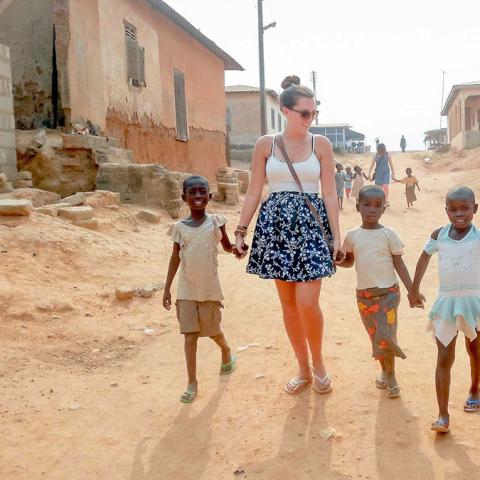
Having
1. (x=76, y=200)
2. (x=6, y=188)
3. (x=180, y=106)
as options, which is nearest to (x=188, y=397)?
(x=76, y=200)

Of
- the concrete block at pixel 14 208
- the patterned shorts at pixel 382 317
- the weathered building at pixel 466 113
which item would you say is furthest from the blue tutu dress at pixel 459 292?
the weathered building at pixel 466 113

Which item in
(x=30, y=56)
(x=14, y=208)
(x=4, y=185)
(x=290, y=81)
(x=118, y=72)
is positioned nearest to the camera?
(x=290, y=81)

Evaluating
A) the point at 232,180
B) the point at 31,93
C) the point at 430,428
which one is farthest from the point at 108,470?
the point at 232,180

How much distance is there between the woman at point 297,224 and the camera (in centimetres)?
288

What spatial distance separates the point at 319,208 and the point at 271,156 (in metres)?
0.40

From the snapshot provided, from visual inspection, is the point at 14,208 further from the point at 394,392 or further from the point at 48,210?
the point at 394,392

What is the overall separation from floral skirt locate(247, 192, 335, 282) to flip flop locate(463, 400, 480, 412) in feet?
Answer: 3.10

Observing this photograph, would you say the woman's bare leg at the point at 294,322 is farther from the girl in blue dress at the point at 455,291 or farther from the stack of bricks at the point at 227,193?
the stack of bricks at the point at 227,193

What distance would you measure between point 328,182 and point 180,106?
1187 cm

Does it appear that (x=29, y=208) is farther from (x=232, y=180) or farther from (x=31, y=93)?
(x=232, y=180)

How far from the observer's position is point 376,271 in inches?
114

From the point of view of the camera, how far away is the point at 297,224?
289 cm

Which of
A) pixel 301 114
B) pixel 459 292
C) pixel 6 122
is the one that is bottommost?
pixel 459 292

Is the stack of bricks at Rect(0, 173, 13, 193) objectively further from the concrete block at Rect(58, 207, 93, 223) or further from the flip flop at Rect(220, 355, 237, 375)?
the flip flop at Rect(220, 355, 237, 375)
